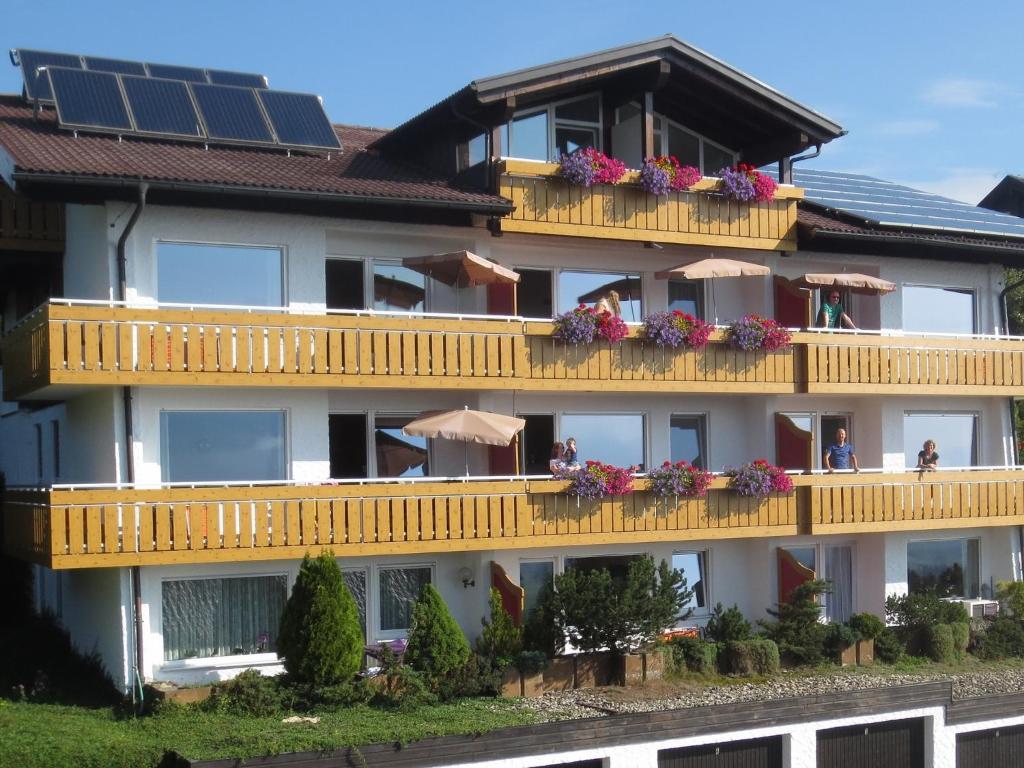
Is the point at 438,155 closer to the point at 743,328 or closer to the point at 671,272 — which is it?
the point at 671,272

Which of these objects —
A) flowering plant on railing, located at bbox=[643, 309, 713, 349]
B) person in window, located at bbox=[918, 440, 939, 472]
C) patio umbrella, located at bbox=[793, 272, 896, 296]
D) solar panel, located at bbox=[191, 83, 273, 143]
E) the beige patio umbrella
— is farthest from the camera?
person in window, located at bbox=[918, 440, 939, 472]

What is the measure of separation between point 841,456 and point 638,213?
6.12 metres

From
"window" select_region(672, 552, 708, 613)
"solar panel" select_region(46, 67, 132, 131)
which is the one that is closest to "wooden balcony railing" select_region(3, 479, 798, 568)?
"window" select_region(672, 552, 708, 613)

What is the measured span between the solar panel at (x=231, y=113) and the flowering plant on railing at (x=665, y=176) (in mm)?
6599

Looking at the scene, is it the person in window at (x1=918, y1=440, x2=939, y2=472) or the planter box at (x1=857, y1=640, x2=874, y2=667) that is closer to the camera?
the planter box at (x1=857, y1=640, x2=874, y2=667)

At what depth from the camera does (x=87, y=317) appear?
18.7 m

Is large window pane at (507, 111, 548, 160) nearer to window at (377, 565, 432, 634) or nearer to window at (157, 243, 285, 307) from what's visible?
window at (157, 243, 285, 307)

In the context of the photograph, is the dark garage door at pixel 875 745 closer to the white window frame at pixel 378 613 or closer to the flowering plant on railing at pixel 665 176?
the white window frame at pixel 378 613

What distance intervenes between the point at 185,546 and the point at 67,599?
5.85 meters

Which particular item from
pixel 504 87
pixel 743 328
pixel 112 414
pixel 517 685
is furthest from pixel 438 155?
pixel 517 685

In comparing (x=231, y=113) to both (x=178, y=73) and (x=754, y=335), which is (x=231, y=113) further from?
(x=754, y=335)

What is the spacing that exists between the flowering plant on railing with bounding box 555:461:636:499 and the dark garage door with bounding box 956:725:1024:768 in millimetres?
6549

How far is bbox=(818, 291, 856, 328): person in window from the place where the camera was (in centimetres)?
2520

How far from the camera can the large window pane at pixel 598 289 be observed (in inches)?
946
